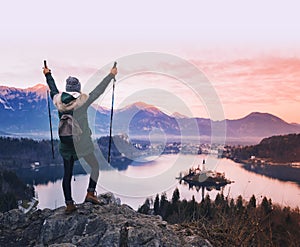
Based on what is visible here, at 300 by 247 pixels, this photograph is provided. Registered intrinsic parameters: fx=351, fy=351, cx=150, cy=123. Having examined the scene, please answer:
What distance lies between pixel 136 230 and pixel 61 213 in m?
1.19

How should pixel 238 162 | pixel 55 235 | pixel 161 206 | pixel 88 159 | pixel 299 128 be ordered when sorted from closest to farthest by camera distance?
1. pixel 55 235
2. pixel 88 159
3. pixel 161 206
4. pixel 238 162
5. pixel 299 128

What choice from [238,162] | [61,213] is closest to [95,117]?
[61,213]

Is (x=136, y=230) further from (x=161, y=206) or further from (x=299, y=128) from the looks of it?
(x=299, y=128)

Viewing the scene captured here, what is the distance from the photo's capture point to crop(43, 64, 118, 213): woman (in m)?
4.09

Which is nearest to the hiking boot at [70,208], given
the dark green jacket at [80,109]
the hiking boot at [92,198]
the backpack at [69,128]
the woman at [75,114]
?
the woman at [75,114]

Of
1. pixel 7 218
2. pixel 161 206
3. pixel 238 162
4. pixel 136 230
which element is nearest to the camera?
pixel 136 230

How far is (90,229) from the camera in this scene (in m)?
4.01

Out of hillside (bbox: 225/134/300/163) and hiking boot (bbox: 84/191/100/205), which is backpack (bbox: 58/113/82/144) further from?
hillside (bbox: 225/134/300/163)

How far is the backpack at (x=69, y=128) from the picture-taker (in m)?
4.09

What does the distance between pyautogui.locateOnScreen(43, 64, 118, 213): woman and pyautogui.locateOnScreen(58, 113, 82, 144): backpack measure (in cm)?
4

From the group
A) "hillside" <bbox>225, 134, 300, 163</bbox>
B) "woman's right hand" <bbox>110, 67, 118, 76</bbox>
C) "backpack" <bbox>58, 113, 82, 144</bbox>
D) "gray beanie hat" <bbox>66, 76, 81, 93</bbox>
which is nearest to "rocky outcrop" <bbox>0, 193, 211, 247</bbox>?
"backpack" <bbox>58, 113, 82, 144</bbox>

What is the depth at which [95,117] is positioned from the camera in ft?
16.1

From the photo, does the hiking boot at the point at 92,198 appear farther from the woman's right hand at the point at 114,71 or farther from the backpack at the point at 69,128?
the woman's right hand at the point at 114,71

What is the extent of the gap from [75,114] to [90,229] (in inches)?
52.6
